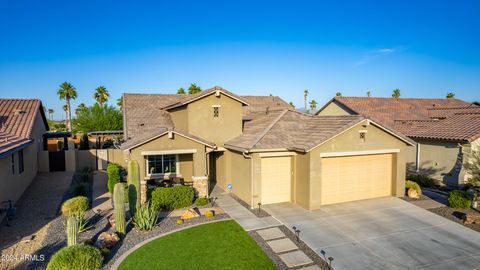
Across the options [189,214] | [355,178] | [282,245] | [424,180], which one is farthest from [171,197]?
[424,180]

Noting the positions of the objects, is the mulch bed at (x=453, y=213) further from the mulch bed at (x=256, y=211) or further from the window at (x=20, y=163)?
the window at (x=20, y=163)

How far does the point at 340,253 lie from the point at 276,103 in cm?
2056

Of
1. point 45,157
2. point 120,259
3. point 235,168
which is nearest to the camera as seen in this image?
point 120,259

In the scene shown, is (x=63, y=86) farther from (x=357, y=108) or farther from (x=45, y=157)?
(x=357, y=108)

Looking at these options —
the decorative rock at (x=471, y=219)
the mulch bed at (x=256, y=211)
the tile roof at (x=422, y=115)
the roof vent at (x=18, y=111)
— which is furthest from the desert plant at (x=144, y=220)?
the tile roof at (x=422, y=115)

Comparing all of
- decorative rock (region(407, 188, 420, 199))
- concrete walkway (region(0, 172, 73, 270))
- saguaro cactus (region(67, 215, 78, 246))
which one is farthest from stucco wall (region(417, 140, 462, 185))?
concrete walkway (region(0, 172, 73, 270))

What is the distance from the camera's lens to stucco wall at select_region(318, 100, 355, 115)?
3226 cm

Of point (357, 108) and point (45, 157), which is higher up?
point (357, 108)

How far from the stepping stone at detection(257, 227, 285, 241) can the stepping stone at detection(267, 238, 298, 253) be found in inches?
13.1

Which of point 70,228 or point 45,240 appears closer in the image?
point 70,228

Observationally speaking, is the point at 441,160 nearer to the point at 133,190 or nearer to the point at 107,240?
the point at 133,190

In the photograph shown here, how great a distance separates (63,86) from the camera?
59688 mm

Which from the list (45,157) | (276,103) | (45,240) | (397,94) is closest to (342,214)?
(45,240)

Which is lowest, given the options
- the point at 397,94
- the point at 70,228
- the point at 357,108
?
the point at 70,228
